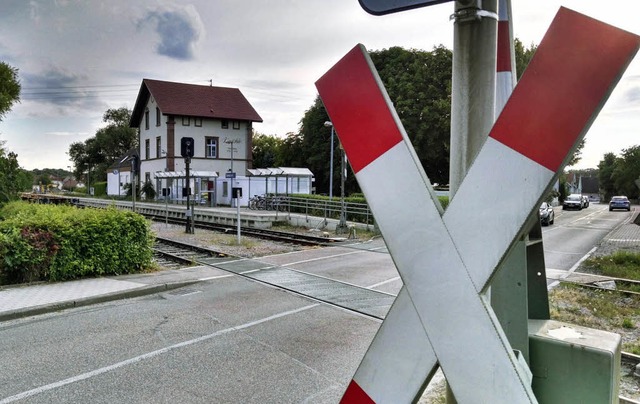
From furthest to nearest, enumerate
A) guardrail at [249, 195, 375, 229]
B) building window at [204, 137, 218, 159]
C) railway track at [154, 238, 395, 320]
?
building window at [204, 137, 218, 159]
guardrail at [249, 195, 375, 229]
railway track at [154, 238, 395, 320]

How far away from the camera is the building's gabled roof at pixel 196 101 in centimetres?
4165

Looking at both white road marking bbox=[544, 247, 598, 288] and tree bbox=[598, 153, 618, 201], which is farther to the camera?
tree bbox=[598, 153, 618, 201]

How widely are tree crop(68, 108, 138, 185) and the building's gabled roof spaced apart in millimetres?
33496

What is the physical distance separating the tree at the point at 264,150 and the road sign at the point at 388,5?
184 feet

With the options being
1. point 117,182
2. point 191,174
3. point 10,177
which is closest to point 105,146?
point 117,182

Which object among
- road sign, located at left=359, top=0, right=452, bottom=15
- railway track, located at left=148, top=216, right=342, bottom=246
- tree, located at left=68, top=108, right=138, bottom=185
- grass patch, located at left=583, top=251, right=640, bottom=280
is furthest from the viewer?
tree, located at left=68, top=108, right=138, bottom=185

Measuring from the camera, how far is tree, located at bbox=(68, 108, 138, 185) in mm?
76812

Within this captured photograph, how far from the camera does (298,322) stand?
662cm

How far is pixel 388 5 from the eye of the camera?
3.83 ft

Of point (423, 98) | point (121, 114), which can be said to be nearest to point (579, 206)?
point (423, 98)

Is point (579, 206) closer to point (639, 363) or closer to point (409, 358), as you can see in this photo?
point (639, 363)

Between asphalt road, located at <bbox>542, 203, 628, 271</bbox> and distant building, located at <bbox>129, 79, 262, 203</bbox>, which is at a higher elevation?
distant building, located at <bbox>129, 79, 262, 203</bbox>

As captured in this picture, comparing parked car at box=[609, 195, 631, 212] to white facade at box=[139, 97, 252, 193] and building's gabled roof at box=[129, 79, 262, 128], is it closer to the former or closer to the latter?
building's gabled roof at box=[129, 79, 262, 128]

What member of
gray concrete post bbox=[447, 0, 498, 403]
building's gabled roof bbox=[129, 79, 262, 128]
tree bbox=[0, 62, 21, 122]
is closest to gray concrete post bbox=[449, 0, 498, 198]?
gray concrete post bbox=[447, 0, 498, 403]
